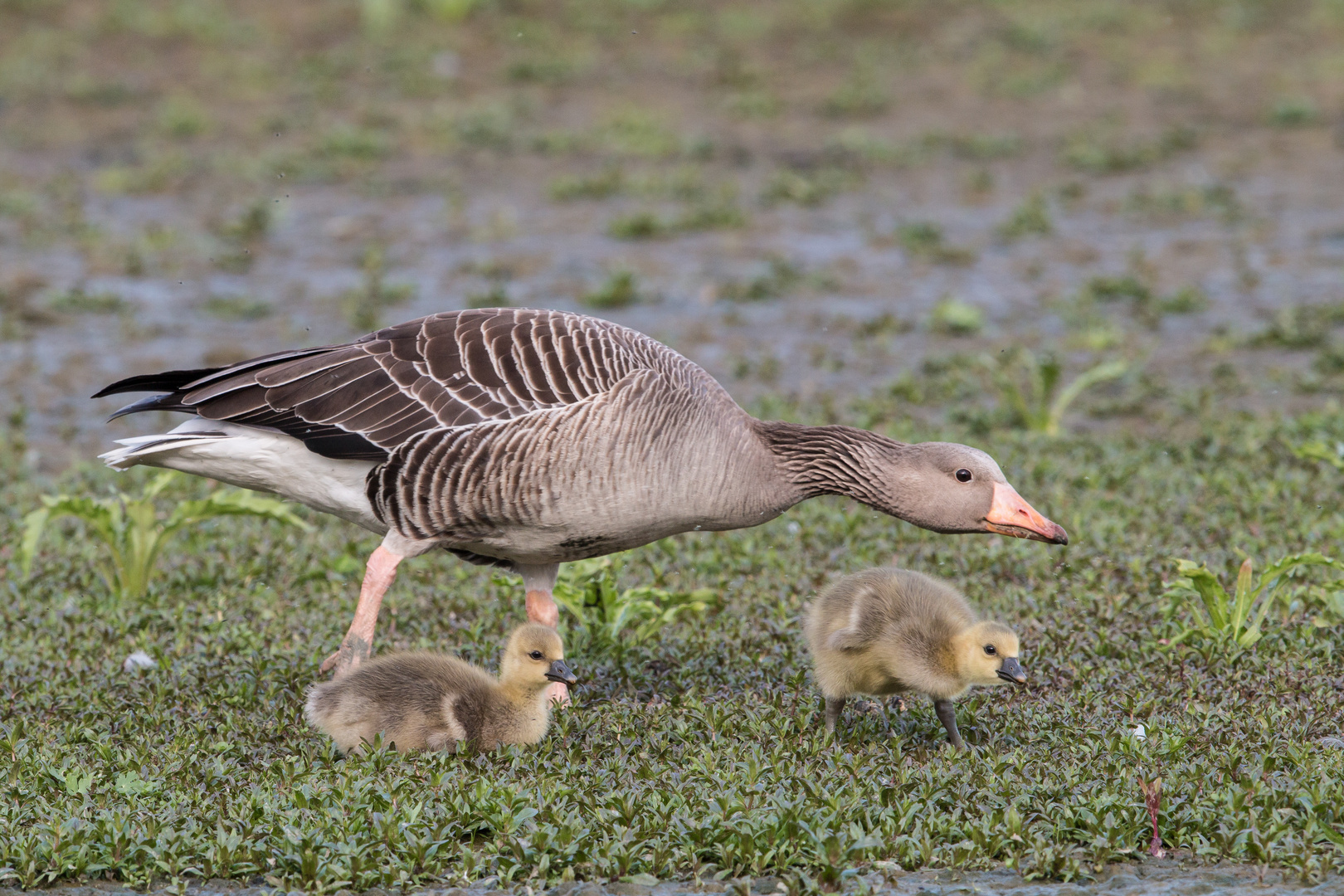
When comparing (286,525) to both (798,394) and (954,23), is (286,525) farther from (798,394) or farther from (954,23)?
(954,23)

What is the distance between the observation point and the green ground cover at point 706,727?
5.07 meters

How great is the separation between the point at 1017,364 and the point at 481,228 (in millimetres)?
6276

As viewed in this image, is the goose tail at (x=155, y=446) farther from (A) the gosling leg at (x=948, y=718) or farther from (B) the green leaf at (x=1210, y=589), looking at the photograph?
(B) the green leaf at (x=1210, y=589)

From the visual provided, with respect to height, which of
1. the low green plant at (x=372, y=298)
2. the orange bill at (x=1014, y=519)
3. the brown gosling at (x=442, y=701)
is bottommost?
the brown gosling at (x=442, y=701)

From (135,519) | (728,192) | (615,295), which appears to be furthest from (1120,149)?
(135,519)

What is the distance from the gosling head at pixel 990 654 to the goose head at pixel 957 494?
20.0 inches

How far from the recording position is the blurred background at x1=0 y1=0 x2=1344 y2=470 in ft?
41.2

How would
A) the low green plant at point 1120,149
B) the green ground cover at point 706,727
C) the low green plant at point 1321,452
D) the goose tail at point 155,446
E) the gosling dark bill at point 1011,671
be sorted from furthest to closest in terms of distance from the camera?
the low green plant at point 1120,149
the low green plant at point 1321,452
the goose tail at point 155,446
the gosling dark bill at point 1011,671
the green ground cover at point 706,727

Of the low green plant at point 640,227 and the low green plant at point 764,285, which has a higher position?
the low green plant at point 640,227

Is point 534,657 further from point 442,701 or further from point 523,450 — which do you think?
point 523,450

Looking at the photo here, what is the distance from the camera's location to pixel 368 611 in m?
6.47

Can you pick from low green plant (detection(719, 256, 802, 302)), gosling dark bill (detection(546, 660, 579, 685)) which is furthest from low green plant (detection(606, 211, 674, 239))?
gosling dark bill (detection(546, 660, 579, 685))

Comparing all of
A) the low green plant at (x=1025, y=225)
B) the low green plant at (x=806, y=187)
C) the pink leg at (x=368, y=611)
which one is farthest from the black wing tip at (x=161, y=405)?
the low green plant at (x=806, y=187)

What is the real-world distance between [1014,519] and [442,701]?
2.30 meters
